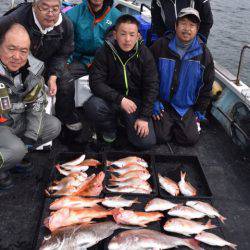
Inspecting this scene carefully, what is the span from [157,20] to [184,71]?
1137 mm

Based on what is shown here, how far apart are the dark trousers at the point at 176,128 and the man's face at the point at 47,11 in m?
1.73

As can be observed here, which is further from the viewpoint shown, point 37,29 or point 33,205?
Result: point 37,29

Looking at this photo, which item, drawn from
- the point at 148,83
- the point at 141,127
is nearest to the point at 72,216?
the point at 141,127

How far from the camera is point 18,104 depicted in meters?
3.26

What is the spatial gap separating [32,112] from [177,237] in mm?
1822

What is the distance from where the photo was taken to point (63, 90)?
13.4 feet

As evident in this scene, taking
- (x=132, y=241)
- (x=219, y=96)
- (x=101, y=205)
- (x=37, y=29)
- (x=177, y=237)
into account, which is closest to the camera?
(x=132, y=241)

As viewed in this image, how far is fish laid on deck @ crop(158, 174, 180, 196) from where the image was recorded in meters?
3.29

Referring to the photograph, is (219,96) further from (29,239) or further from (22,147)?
(29,239)

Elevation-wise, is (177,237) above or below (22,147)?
below

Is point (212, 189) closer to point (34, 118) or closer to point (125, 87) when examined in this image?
point (125, 87)

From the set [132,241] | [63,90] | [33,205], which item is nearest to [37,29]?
[63,90]

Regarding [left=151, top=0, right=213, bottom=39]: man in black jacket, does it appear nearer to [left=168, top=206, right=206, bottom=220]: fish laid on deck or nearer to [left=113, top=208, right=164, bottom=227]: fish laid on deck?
[left=168, top=206, right=206, bottom=220]: fish laid on deck

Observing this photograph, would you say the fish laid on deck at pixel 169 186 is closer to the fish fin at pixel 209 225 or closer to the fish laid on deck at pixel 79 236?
the fish fin at pixel 209 225
